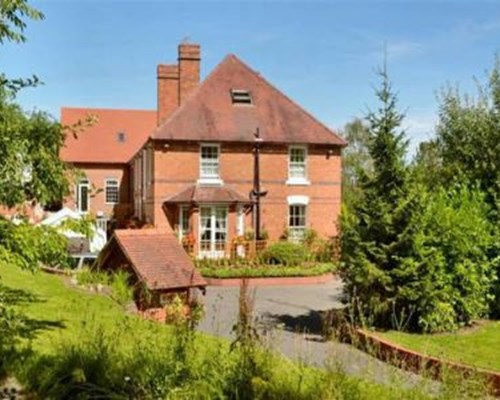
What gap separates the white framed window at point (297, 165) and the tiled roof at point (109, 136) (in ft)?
60.1

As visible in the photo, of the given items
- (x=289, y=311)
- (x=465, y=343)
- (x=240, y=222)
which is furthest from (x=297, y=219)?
(x=465, y=343)

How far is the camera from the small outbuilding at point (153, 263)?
11953 mm

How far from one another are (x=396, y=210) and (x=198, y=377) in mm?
8840

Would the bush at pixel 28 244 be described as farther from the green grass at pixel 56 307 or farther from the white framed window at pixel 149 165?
the white framed window at pixel 149 165

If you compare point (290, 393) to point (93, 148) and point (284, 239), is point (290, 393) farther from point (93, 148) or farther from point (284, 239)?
point (93, 148)

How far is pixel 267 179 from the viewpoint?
1259 inches

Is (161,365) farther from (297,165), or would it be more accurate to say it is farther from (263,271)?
(297,165)

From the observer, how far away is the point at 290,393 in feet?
17.8

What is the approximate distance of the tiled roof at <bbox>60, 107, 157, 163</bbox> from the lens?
46.3 meters

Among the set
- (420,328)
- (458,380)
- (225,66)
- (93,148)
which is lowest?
(420,328)

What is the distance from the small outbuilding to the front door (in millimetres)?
14970

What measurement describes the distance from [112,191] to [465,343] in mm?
37419

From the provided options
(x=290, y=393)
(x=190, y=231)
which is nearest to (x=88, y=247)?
(x=190, y=231)

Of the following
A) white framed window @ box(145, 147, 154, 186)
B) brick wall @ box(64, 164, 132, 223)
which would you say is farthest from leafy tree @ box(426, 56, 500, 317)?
brick wall @ box(64, 164, 132, 223)
